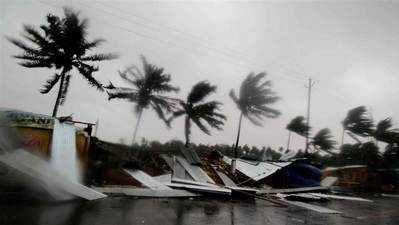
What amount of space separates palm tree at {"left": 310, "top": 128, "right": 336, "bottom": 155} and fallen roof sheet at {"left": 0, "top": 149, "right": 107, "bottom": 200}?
29562 millimetres

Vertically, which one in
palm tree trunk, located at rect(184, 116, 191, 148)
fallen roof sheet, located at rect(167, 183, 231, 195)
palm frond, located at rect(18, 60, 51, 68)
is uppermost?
palm frond, located at rect(18, 60, 51, 68)

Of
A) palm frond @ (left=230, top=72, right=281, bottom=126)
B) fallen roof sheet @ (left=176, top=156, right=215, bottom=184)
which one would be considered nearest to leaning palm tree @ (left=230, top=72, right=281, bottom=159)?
palm frond @ (left=230, top=72, right=281, bottom=126)

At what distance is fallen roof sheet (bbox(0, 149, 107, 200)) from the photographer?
330 inches

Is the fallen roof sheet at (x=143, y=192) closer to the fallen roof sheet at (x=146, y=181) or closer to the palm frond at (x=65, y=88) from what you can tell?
the fallen roof sheet at (x=146, y=181)

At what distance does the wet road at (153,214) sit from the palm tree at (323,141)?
77.9 feet

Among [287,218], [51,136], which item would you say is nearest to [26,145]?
[51,136]

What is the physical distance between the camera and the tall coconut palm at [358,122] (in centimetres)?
3397

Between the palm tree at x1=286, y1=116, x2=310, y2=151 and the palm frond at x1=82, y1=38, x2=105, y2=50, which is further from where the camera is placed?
the palm tree at x1=286, y1=116, x2=310, y2=151

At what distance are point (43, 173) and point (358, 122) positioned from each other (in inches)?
1290

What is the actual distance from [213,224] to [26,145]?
6485 mm

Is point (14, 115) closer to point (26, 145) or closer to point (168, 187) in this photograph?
point (26, 145)

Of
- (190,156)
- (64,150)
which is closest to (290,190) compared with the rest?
(190,156)

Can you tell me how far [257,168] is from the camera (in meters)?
19.8

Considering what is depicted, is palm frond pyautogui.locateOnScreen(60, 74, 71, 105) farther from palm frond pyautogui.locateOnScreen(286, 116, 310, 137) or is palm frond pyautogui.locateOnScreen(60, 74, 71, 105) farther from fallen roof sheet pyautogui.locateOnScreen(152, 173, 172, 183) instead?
palm frond pyautogui.locateOnScreen(286, 116, 310, 137)
